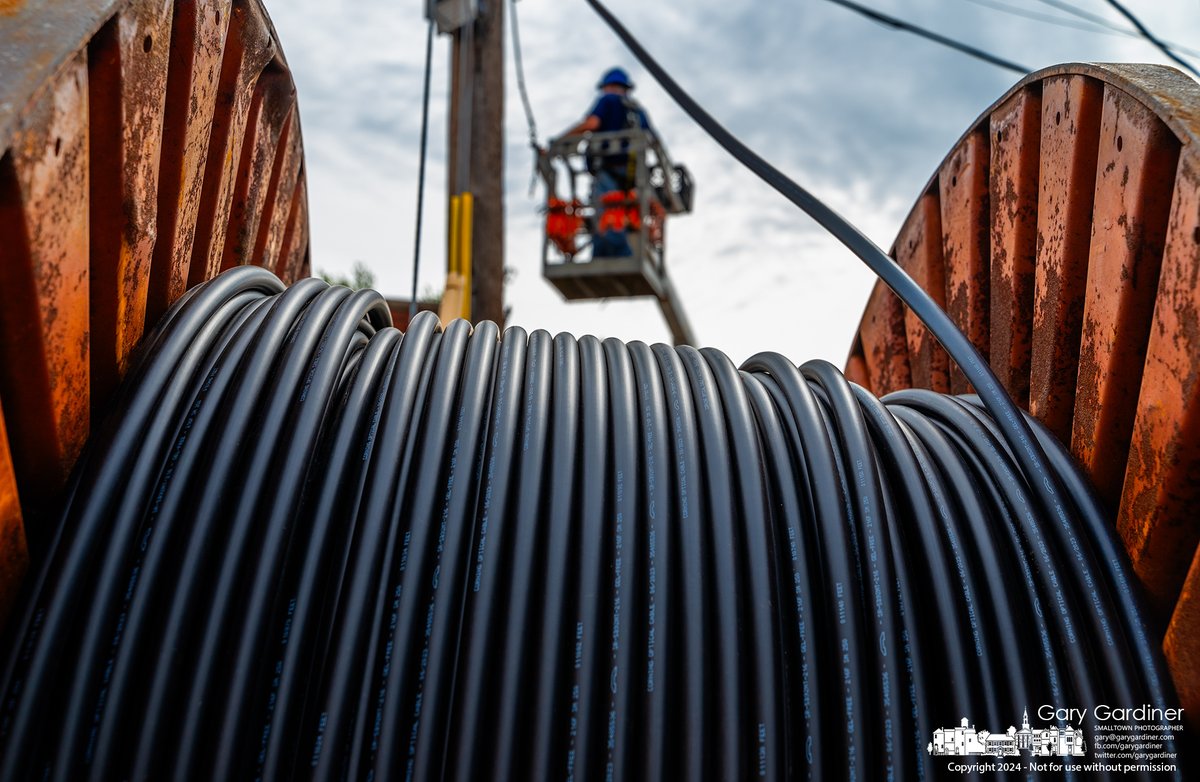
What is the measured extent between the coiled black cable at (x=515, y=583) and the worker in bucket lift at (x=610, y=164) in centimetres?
676

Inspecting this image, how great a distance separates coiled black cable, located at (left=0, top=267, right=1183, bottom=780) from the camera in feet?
3.57

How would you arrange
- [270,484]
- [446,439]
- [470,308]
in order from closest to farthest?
[270,484] → [446,439] → [470,308]

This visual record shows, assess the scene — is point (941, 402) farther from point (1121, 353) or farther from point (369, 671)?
point (369, 671)

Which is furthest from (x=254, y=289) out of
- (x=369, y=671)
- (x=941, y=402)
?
(x=941, y=402)

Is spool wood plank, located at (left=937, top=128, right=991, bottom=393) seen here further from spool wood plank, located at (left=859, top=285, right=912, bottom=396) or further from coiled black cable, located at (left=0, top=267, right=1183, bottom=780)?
coiled black cable, located at (left=0, top=267, right=1183, bottom=780)

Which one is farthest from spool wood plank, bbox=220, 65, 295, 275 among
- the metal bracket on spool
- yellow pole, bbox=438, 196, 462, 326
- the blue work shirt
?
the blue work shirt

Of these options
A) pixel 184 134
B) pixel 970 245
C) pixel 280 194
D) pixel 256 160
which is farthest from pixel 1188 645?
pixel 280 194

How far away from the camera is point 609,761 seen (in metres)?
1.09

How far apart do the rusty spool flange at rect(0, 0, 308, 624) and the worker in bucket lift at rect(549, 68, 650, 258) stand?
6447 millimetres

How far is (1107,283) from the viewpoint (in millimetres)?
1441

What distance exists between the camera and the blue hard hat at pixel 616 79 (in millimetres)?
8953

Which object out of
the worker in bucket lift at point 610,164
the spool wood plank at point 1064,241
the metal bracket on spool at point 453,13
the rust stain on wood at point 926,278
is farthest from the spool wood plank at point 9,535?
the worker in bucket lift at point 610,164

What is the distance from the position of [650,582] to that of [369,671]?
1.25ft

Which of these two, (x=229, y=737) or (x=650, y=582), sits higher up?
(x=650, y=582)
